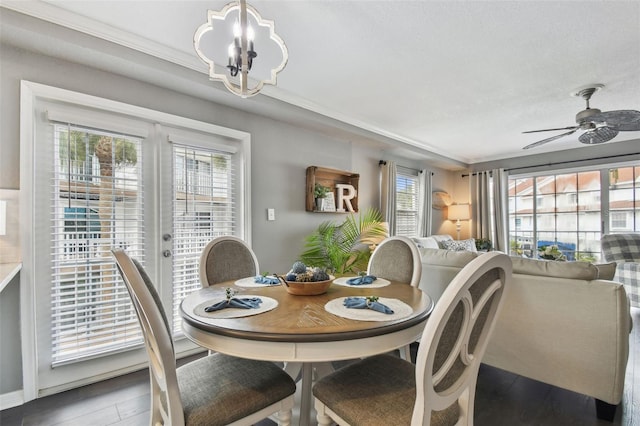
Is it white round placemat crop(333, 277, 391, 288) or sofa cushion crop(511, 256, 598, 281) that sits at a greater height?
sofa cushion crop(511, 256, 598, 281)

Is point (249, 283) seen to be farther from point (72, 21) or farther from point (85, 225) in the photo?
point (72, 21)

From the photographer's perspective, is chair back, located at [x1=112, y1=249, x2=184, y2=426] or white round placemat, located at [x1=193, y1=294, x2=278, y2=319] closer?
chair back, located at [x1=112, y1=249, x2=184, y2=426]

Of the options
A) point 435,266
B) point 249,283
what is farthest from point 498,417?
point 249,283

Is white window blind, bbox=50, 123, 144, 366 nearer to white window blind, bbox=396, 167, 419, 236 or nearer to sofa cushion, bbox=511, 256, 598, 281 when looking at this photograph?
sofa cushion, bbox=511, 256, 598, 281

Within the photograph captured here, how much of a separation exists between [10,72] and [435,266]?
3.22 metres

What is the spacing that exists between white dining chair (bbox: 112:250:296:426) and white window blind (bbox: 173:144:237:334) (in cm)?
138

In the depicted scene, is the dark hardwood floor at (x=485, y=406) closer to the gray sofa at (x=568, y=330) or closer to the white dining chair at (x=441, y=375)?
the gray sofa at (x=568, y=330)

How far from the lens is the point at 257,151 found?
3062 mm

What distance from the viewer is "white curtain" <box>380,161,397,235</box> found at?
4391mm

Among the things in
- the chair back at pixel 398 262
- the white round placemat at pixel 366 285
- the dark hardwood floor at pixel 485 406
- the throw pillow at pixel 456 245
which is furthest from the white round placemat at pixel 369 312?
the throw pillow at pixel 456 245

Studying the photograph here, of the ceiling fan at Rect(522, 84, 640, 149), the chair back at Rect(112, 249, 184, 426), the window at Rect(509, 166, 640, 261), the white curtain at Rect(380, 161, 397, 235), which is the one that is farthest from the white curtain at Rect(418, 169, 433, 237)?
the chair back at Rect(112, 249, 184, 426)

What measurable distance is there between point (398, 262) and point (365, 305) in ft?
2.95

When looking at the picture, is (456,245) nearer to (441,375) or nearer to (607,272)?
(607,272)

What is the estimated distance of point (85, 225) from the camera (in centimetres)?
209
